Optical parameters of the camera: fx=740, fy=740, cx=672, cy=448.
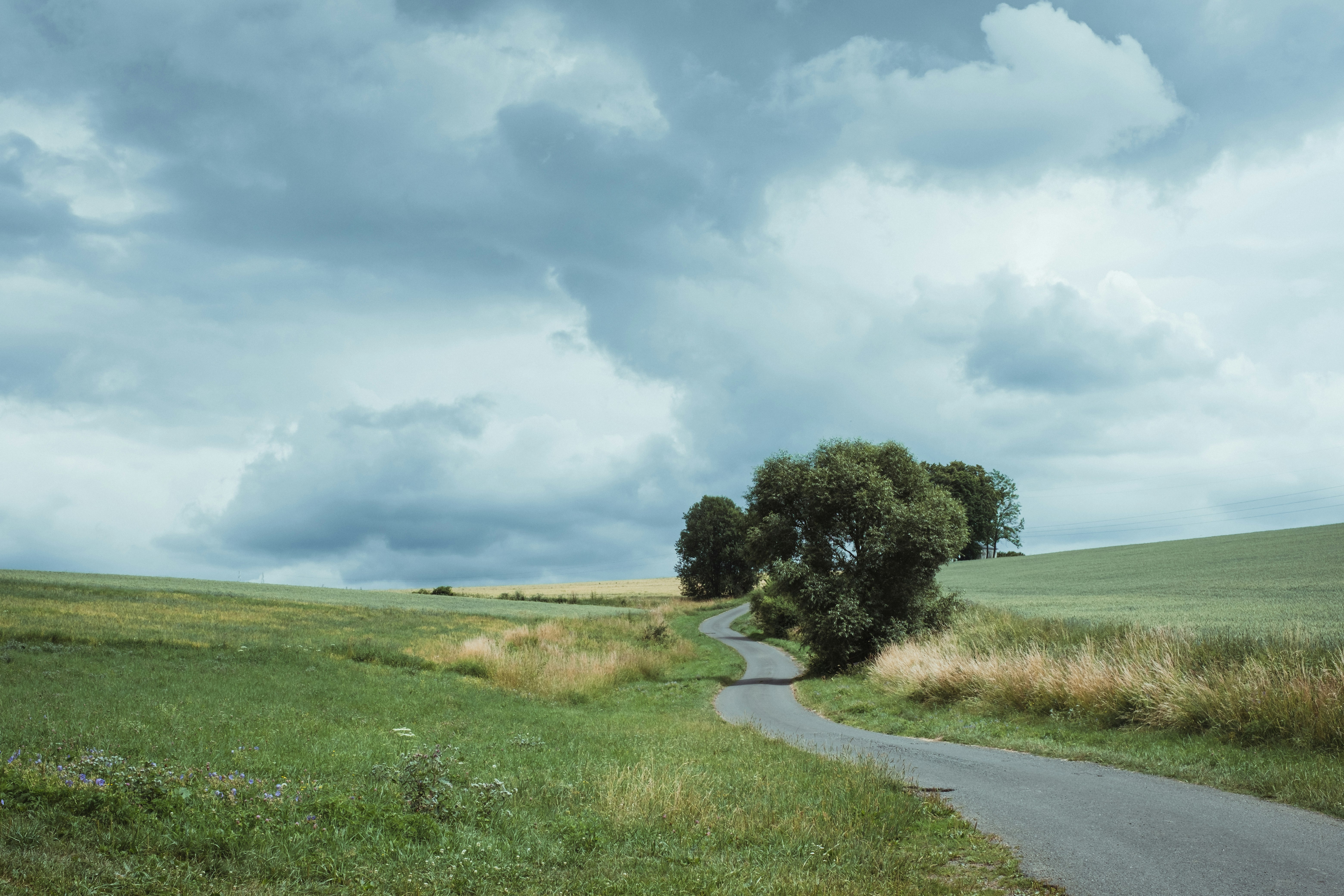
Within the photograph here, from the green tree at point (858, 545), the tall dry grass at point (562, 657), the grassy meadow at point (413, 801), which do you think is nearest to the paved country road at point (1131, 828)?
the grassy meadow at point (413, 801)

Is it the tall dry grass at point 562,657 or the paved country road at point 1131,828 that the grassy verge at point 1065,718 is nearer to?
the paved country road at point 1131,828

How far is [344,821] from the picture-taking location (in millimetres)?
8938

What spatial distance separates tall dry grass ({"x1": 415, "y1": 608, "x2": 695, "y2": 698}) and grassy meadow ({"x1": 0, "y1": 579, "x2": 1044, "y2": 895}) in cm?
→ 603

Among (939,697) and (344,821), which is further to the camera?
(939,697)

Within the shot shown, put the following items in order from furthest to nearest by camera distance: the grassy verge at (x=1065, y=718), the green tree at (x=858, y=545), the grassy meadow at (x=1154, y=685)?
1. the green tree at (x=858, y=545)
2. the grassy meadow at (x=1154, y=685)
3. the grassy verge at (x=1065, y=718)

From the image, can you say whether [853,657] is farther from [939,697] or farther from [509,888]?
[509,888]

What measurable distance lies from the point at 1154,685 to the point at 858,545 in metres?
19.8

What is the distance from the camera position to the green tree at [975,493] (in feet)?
367

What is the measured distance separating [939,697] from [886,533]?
470 inches

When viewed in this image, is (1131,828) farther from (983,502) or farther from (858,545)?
(983,502)

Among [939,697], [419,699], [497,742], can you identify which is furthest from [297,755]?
[939,697]

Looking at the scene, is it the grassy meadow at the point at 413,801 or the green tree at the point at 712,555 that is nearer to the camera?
the grassy meadow at the point at 413,801

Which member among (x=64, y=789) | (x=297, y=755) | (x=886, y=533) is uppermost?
(x=886, y=533)

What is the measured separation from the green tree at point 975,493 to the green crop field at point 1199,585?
29.7 metres
